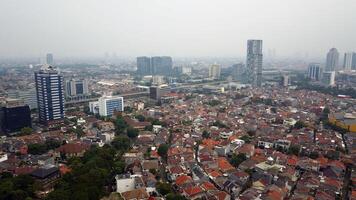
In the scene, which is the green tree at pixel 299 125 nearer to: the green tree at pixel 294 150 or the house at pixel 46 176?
the green tree at pixel 294 150

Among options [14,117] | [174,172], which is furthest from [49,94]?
[174,172]

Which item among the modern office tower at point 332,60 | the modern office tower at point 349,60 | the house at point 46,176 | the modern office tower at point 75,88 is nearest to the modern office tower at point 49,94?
the house at point 46,176

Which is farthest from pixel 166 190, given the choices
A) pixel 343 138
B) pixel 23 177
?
pixel 343 138

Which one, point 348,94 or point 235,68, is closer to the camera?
point 348,94

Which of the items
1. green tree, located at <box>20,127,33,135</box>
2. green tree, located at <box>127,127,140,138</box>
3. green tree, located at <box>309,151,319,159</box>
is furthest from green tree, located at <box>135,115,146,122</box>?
green tree, located at <box>309,151,319,159</box>

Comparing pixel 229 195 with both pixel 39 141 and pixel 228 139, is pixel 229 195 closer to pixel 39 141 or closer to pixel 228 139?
pixel 228 139
